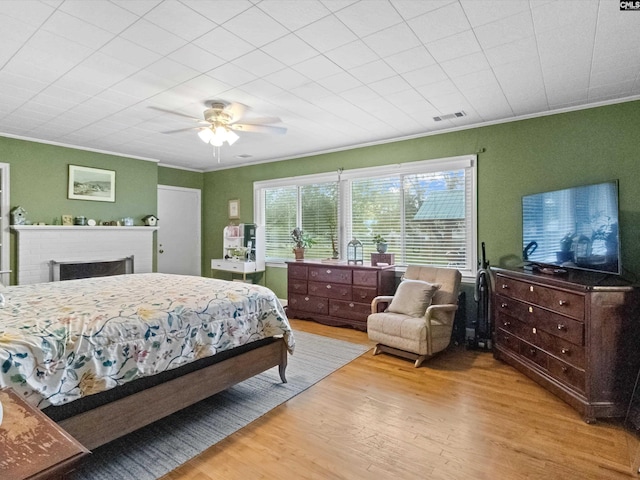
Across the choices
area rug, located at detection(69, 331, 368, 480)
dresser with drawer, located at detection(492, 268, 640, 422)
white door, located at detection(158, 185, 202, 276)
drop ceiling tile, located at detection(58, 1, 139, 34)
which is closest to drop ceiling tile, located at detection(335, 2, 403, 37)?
drop ceiling tile, located at detection(58, 1, 139, 34)

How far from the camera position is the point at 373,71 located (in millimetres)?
2795

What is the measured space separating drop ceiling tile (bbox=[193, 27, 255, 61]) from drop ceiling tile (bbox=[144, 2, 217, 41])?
0.17ft

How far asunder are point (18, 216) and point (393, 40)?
5.12 m

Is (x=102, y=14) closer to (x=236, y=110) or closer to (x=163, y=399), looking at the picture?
(x=236, y=110)

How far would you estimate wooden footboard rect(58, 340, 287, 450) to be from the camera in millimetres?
1812

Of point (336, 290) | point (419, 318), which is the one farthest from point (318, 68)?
point (336, 290)

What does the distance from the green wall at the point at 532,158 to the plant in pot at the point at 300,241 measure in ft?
4.02

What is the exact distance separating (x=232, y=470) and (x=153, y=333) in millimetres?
905

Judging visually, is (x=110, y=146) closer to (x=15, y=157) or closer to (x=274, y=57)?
(x=15, y=157)

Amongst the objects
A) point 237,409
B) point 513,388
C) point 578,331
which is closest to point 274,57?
point 237,409

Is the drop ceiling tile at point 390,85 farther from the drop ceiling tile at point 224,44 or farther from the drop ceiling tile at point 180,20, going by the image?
the drop ceiling tile at point 180,20

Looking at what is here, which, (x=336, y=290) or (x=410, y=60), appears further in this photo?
(x=336, y=290)

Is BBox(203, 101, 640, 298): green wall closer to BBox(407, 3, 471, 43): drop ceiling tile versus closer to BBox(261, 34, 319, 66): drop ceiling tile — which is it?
BBox(407, 3, 471, 43): drop ceiling tile

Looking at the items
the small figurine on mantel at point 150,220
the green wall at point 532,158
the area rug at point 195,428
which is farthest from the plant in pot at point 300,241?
the small figurine on mantel at point 150,220
